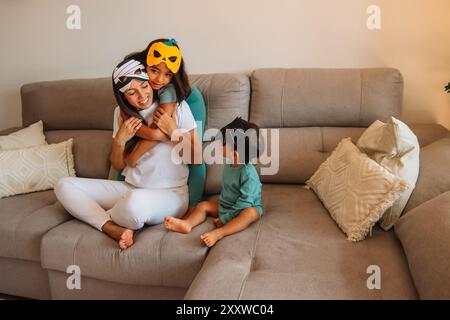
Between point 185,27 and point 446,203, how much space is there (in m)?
1.69

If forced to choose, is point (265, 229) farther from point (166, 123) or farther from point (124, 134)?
point (124, 134)

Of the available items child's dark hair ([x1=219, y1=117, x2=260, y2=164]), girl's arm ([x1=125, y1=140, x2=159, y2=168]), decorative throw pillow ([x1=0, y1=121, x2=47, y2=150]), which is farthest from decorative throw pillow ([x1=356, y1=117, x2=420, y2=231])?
decorative throw pillow ([x1=0, y1=121, x2=47, y2=150])

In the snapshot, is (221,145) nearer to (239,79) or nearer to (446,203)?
(239,79)

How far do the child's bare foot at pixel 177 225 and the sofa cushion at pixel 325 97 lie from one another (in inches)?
27.9

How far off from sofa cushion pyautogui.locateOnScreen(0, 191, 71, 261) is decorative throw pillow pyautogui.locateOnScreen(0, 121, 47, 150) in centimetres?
41

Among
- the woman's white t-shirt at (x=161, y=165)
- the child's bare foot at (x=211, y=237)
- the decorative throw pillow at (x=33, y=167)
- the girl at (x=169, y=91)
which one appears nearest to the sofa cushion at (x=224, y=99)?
the girl at (x=169, y=91)

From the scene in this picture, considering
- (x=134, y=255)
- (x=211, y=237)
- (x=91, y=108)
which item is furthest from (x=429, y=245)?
(x=91, y=108)

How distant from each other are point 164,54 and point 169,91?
6.4 inches

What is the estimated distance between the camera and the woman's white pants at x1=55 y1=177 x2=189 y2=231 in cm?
152

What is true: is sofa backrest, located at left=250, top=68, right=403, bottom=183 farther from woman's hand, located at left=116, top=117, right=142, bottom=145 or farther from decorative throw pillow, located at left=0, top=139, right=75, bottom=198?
decorative throw pillow, located at left=0, top=139, right=75, bottom=198

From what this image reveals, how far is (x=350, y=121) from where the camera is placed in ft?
6.10
